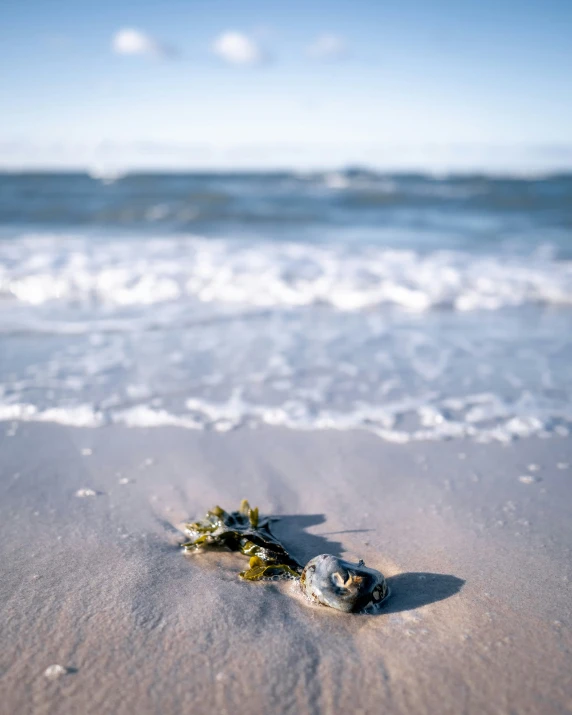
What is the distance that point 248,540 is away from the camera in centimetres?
228

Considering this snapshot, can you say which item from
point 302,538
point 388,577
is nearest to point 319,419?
point 302,538

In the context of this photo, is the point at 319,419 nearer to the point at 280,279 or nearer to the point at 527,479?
the point at 527,479

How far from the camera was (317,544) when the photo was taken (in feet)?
7.87

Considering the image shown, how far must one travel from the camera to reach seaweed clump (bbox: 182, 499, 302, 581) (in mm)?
2141

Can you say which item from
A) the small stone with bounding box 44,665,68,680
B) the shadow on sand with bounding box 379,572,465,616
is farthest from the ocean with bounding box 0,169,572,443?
the small stone with bounding box 44,665,68,680

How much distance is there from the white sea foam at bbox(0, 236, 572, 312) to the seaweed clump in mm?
4070

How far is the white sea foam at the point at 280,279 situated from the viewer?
6.57m

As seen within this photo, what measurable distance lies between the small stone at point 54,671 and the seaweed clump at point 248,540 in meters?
0.68

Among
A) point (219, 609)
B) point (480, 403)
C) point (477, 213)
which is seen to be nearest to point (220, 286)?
point (480, 403)

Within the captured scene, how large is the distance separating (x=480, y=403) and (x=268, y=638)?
244cm

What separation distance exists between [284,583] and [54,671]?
80cm

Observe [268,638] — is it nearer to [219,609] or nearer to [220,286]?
[219,609]

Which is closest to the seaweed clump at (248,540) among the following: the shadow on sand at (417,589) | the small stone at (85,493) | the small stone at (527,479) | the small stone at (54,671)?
the shadow on sand at (417,589)

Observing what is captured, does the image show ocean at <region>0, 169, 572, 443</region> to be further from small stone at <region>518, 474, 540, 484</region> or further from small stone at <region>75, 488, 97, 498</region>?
small stone at <region>75, 488, 97, 498</region>
